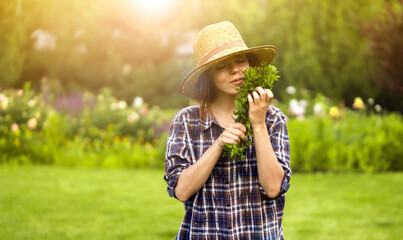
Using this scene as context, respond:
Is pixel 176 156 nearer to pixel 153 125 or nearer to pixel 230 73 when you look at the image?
pixel 230 73

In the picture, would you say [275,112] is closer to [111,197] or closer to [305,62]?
[111,197]

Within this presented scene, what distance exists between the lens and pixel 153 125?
32.4 ft

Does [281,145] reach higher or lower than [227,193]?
higher

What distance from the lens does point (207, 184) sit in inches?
86.2

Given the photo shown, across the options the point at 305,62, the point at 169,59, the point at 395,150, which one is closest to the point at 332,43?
the point at 305,62

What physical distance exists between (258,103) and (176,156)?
1.47 feet

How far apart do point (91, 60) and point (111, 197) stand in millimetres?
11545

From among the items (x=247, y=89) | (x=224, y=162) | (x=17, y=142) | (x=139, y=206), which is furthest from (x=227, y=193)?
(x=17, y=142)

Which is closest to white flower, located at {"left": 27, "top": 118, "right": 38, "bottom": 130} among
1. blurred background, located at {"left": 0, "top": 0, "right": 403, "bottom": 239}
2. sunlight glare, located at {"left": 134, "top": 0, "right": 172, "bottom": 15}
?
blurred background, located at {"left": 0, "top": 0, "right": 403, "bottom": 239}

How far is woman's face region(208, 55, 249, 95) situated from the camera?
2.21 metres

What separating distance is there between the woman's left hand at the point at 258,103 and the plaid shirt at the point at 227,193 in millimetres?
223

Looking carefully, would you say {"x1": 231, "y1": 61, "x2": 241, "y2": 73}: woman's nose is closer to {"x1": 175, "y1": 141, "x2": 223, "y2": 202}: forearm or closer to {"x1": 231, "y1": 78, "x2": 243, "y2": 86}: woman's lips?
{"x1": 231, "y1": 78, "x2": 243, "y2": 86}: woman's lips

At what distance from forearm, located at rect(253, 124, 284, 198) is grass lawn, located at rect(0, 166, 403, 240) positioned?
8.69 ft

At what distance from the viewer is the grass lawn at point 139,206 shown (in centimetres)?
469
